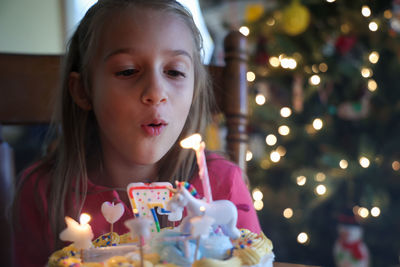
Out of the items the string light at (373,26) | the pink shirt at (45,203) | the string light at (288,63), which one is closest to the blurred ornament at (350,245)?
the string light at (288,63)

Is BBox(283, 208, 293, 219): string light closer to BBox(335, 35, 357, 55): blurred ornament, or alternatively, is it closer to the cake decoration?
BBox(335, 35, 357, 55): blurred ornament

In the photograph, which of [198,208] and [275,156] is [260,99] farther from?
[198,208]

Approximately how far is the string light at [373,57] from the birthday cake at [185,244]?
1618 mm

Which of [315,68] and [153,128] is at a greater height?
[315,68]

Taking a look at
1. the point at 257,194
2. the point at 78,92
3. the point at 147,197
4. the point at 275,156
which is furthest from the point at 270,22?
the point at 147,197

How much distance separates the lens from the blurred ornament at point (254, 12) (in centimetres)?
216

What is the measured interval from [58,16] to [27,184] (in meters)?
1.59

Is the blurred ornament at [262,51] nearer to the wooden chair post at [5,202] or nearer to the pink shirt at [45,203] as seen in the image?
the pink shirt at [45,203]

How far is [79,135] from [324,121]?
140cm

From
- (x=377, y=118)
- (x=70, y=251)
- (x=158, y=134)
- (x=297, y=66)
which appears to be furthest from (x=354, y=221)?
(x=70, y=251)

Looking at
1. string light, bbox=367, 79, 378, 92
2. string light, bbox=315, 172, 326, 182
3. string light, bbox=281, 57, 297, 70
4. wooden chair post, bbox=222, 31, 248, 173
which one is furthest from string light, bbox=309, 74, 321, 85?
wooden chair post, bbox=222, 31, 248, 173

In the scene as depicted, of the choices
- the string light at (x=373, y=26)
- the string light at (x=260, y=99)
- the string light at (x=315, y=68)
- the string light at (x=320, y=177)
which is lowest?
the string light at (x=320, y=177)

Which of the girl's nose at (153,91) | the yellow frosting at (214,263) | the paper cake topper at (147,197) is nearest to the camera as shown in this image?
the yellow frosting at (214,263)

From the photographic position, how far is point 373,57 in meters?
1.92
